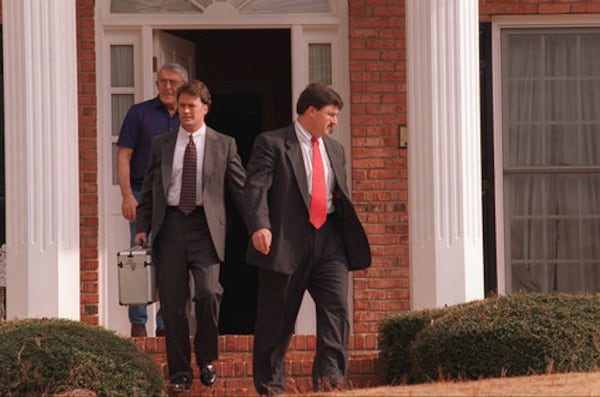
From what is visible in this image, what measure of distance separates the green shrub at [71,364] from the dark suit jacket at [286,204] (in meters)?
0.95

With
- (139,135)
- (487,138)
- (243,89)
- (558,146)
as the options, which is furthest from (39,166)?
(243,89)

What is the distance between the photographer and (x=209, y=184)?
9.83m

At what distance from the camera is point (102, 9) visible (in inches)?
501

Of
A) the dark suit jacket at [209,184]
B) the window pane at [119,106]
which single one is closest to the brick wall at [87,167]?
the window pane at [119,106]

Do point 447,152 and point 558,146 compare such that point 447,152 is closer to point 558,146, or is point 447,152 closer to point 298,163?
point 298,163

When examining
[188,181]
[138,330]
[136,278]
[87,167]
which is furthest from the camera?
[87,167]

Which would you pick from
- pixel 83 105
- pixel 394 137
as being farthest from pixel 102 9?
pixel 394 137

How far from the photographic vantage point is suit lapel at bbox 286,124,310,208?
940 centimetres

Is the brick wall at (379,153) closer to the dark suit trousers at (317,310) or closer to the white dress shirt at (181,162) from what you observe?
the white dress shirt at (181,162)

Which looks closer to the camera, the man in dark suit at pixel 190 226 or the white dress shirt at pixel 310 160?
the white dress shirt at pixel 310 160

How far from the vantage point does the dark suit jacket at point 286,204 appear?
935 cm

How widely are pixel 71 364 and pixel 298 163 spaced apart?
1.79 metres

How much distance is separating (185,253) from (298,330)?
10.6 feet


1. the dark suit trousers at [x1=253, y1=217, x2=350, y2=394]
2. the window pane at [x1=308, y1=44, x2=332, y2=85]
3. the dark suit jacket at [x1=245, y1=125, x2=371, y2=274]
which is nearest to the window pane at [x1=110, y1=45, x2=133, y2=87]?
the window pane at [x1=308, y1=44, x2=332, y2=85]
